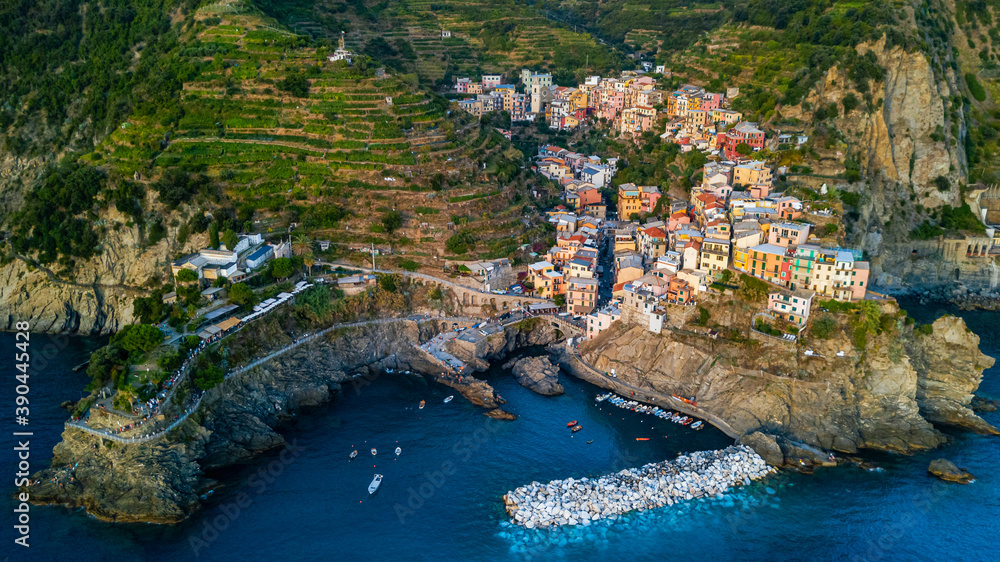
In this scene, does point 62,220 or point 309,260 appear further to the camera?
point 62,220

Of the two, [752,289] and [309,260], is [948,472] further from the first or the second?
[309,260]

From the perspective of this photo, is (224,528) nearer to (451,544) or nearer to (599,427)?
Answer: (451,544)

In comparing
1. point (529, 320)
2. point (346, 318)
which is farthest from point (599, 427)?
point (346, 318)

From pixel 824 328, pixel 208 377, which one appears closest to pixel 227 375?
pixel 208 377

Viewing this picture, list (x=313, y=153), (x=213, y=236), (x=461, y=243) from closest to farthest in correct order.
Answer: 1. (x=213, y=236)
2. (x=461, y=243)
3. (x=313, y=153)

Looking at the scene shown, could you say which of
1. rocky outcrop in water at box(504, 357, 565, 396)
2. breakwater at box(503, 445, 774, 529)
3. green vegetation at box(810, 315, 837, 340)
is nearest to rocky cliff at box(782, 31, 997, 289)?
green vegetation at box(810, 315, 837, 340)

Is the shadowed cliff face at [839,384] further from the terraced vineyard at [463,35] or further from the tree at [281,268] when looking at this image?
the terraced vineyard at [463,35]

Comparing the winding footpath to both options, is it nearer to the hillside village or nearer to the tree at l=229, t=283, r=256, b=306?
the tree at l=229, t=283, r=256, b=306
